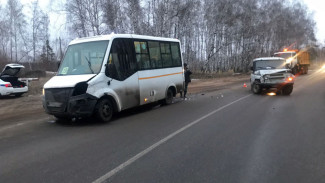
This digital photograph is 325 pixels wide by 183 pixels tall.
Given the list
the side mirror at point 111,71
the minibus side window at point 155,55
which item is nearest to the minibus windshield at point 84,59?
the side mirror at point 111,71

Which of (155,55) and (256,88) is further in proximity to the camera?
(256,88)

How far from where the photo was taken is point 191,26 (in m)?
35.3

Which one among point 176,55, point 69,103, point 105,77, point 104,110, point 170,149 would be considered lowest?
point 170,149

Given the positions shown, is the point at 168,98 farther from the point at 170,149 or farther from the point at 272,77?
the point at 170,149

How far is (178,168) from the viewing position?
4.39m

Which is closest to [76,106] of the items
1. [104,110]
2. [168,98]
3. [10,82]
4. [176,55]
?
[104,110]

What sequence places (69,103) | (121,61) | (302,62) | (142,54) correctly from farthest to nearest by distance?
(302,62)
(142,54)
(121,61)
(69,103)

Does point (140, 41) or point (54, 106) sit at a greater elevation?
point (140, 41)

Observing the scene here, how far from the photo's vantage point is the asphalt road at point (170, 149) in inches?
164

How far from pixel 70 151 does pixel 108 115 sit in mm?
3013

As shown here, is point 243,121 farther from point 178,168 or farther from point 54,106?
point 54,106

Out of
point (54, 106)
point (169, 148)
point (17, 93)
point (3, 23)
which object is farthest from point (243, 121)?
point (3, 23)

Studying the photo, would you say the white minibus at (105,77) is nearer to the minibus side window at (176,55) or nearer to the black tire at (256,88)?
the minibus side window at (176,55)

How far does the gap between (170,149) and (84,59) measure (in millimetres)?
4709
